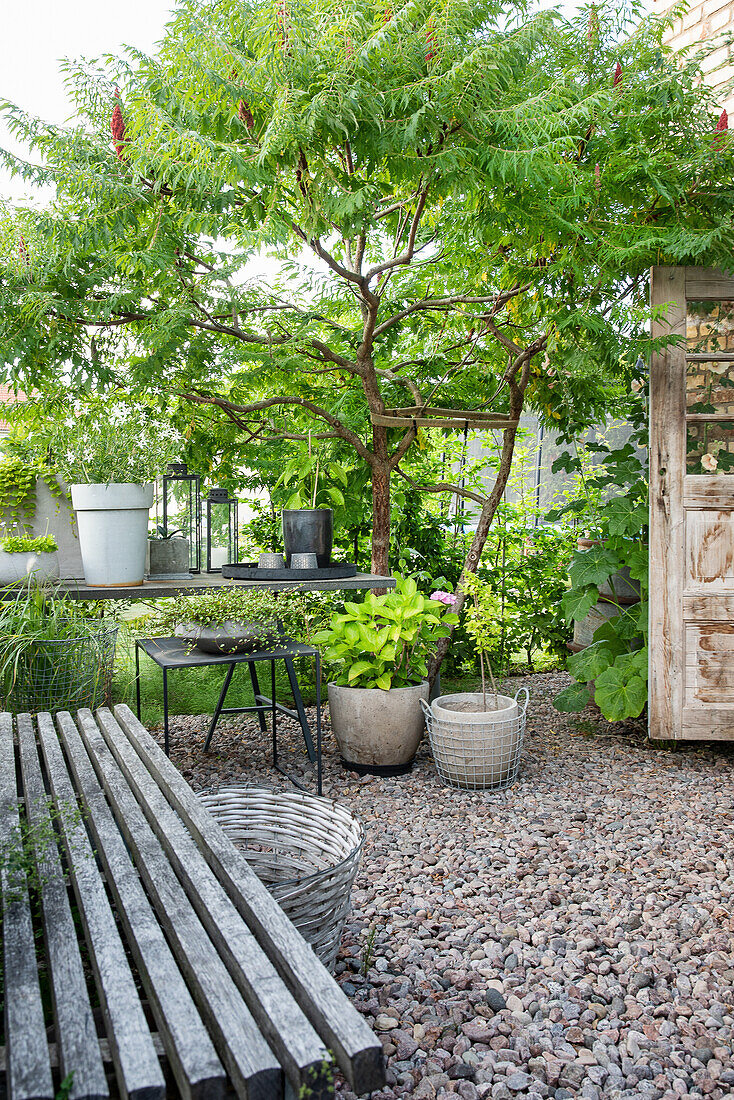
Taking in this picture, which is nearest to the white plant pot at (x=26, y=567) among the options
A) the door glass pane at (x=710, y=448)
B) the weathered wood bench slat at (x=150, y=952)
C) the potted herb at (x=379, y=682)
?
the potted herb at (x=379, y=682)

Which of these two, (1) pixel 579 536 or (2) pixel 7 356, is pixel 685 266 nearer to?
(1) pixel 579 536

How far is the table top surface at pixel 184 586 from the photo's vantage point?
3004 mm

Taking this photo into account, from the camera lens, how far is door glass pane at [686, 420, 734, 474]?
3.45 meters

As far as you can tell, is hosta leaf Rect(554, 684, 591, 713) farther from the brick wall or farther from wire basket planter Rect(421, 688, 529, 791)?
the brick wall

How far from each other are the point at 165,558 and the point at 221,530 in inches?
19.5

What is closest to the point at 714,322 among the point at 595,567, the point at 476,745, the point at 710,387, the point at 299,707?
the point at 710,387

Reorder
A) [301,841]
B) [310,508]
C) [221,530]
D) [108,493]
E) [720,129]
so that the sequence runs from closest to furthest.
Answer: [301,841] < [108,493] < [720,129] < [310,508] < [221,530]

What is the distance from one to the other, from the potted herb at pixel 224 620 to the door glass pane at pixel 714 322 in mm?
2138

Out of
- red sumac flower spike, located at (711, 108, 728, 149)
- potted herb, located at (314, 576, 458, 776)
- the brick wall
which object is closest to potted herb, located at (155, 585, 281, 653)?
potted herb, located at (314, 576, 458, 776)

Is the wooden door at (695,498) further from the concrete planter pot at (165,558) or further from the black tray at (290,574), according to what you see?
the concrete planter pot at (165,558)

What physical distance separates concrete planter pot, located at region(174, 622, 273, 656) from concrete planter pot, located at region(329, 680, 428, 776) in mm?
551

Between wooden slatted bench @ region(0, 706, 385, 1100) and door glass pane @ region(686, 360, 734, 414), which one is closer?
wooden slatted bench @ region(0, 706, 385, 1100)

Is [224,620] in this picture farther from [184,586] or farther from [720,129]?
[720,129]

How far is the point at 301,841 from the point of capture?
6.68ft
